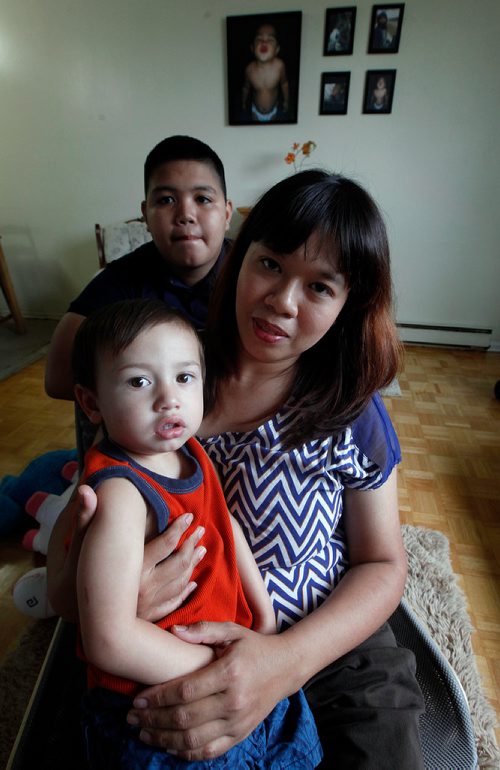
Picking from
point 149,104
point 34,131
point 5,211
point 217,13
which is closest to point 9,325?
point 5,211

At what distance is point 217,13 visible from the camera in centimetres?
288

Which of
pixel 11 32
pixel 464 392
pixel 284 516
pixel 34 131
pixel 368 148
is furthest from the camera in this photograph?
pixel 34 131

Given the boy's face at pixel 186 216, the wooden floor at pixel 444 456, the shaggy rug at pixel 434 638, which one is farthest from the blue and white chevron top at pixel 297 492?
the wooden floor at pixel 444 456

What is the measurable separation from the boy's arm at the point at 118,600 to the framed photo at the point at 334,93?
10.7 ft

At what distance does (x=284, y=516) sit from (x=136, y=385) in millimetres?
341

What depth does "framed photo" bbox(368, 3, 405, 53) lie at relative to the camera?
8.84ft

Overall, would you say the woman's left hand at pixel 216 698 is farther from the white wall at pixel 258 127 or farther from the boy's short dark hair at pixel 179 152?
the white wall at pixel 258 127

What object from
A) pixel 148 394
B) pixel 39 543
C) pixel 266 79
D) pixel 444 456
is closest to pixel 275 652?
pixel 148 394

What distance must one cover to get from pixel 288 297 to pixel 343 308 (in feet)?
0.45

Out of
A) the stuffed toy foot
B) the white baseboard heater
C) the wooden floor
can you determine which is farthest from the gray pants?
the white baseboard heater

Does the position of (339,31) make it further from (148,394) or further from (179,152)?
(148,394)

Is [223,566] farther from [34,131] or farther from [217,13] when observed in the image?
[34,131]

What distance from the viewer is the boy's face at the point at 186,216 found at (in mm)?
1051

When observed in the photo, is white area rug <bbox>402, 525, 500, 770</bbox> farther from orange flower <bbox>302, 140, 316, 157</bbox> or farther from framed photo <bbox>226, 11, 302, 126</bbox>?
framed photo <bbox>226, 11, 302, 126</bbox>
